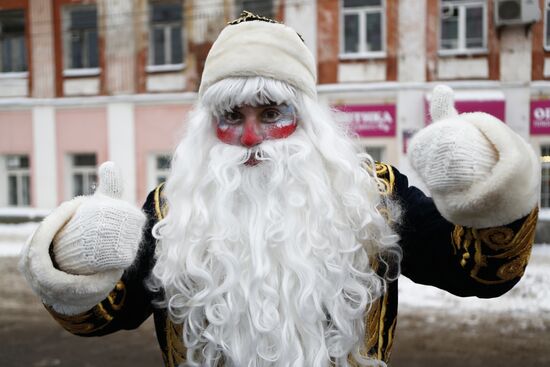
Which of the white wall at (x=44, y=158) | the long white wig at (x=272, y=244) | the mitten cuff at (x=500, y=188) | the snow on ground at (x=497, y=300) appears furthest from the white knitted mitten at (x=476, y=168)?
the white wall at (x=44, y=158)

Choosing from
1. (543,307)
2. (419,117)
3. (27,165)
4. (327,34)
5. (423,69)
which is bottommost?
(543,307)

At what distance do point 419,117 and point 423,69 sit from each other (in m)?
0.72

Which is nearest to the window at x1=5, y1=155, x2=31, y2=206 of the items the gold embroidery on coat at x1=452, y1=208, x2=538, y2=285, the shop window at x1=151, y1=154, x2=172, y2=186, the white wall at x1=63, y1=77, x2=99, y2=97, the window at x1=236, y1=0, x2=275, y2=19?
the white wall at x1=63, y1=77, x2=99, y2=97

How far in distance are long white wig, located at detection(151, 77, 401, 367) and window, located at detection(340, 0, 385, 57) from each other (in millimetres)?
7552

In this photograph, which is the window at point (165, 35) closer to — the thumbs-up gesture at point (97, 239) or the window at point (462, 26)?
the window at point (462, 26)

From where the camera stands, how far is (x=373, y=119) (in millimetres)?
8516

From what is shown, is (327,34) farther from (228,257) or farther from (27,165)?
(228,257)

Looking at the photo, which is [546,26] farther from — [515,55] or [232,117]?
[232,117]

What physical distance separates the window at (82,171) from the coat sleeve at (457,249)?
9070 mm

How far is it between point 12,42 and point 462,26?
7.86m

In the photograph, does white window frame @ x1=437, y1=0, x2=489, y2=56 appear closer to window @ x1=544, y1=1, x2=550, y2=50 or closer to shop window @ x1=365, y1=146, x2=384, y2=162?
window @ x1=544, y1=1, x2=550, y2=50

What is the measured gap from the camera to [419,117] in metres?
8.38

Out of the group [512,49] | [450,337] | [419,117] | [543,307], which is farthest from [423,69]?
[450,337]

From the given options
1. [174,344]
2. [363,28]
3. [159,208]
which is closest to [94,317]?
[174,344]
